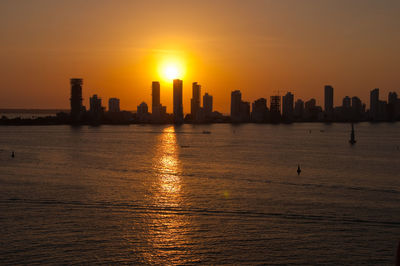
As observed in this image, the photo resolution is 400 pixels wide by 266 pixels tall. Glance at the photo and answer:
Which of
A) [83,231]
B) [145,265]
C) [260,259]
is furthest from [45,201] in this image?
[260,259]

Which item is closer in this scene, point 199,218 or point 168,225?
point 168,225

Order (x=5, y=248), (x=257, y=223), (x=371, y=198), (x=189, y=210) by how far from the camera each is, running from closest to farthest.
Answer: (x=5, y=248) → (x=257, y=223) → (x=189, y=210) → (x=371, y=198)

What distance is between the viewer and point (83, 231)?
130 ft

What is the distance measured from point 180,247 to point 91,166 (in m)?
60.0

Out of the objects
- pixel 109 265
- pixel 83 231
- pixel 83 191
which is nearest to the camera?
pixel 109 265

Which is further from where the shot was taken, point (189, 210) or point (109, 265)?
point (189, 210)

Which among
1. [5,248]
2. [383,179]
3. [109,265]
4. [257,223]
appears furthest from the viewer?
[383,179]

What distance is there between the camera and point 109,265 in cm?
3194

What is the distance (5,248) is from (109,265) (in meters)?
9.14

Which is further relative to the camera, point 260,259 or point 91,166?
point 91,166

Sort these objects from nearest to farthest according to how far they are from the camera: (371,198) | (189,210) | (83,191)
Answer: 1. (189,210)
2. (371,198)
3. (83,191)

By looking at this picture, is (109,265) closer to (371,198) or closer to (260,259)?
(260,259)

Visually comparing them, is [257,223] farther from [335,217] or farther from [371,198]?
[371,198]

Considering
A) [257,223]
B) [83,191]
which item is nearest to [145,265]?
[257,223]
